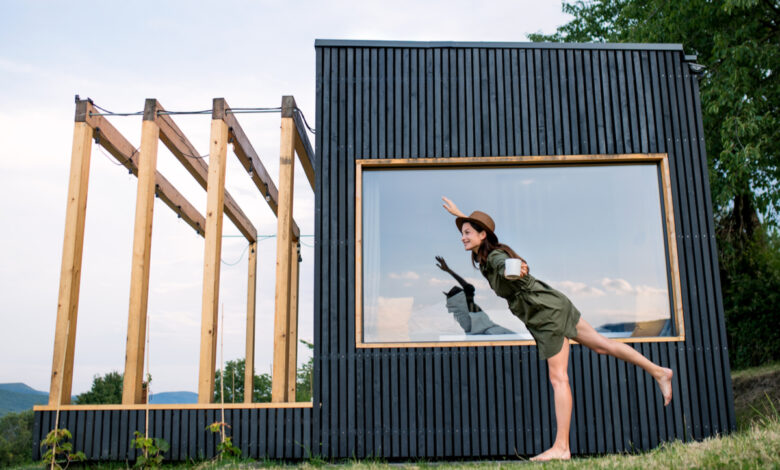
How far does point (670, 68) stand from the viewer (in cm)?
761

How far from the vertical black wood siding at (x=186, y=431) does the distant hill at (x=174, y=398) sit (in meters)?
0.22

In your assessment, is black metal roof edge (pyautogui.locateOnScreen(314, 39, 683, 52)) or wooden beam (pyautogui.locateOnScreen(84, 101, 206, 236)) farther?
wooden beam (pyautogui.locateOnScreen(84, 101, 206, 236))

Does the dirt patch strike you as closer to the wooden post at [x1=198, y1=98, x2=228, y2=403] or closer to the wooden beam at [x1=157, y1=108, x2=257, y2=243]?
the wooden post at [x1=198, y1=98, x2=228, y2=403]

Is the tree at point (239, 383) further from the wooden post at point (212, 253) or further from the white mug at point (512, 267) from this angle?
the white mug at point (512, 267)

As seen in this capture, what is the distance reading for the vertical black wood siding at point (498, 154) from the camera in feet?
21.9

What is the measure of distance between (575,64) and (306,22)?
139 inches

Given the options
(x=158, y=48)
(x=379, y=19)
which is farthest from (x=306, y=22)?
(x=158, y=48)

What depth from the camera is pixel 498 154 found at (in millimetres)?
7320

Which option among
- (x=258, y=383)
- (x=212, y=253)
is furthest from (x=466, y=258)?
(x=258, y=383)

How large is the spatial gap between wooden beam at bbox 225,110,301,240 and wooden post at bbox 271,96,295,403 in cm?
74

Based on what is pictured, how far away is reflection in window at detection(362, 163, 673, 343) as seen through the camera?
22.9 feet

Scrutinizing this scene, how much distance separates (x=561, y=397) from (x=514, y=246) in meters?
1.95

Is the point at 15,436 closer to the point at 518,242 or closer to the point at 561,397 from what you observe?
the point at 518,242

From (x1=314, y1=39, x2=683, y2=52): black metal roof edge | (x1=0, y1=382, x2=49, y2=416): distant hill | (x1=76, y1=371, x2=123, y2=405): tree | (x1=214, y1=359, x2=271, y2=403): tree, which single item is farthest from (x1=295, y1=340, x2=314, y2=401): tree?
(x1=0, y1=382, x2=49, y2=416): distant hill
